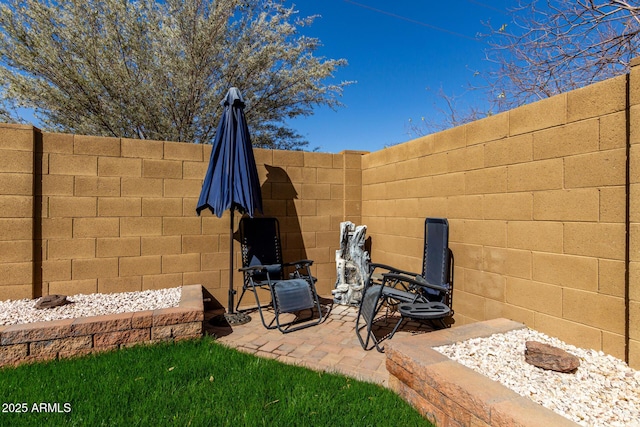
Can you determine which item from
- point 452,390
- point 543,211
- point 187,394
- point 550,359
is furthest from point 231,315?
point 543,211

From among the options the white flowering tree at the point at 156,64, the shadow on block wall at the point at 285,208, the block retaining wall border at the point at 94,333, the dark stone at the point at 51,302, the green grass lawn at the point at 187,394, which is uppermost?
the white flowering tree at the point at 156,64

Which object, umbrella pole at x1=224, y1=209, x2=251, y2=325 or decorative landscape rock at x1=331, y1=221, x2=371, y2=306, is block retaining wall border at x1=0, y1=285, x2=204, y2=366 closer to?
umbrella pole at x1=224, y1=209, x2=251, y2=325

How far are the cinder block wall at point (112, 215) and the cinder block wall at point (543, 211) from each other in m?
2.34

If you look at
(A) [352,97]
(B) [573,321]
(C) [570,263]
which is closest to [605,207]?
(C) [570,263]

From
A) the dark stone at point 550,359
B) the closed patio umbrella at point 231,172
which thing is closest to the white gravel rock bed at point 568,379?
the dark stone at point 550,359

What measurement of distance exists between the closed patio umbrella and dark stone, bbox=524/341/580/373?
2.82m

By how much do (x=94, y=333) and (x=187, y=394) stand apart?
122 cm

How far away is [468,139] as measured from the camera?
3.44 m

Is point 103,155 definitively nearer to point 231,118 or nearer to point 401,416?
point 231,118

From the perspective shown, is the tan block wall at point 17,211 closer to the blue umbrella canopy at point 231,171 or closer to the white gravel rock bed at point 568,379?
the blue umbrella canopy at point 231,171

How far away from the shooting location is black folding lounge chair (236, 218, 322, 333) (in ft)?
12.2

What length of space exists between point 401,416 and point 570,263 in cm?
169

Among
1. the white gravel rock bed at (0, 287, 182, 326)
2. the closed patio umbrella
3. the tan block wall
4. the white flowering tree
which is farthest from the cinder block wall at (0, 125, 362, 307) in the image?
the white flowering tree

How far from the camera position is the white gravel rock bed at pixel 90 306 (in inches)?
121
